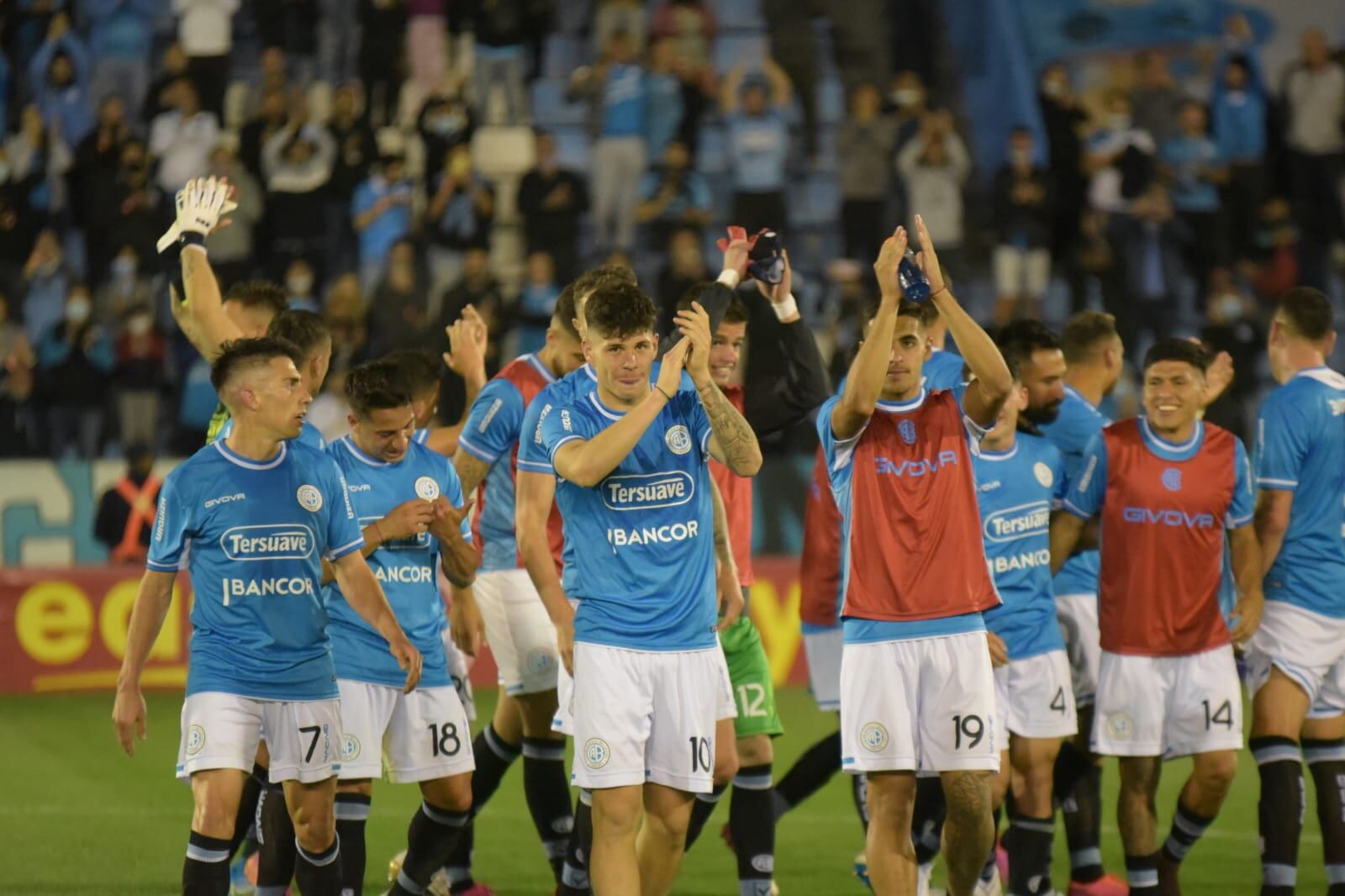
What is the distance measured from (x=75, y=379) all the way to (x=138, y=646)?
951cm

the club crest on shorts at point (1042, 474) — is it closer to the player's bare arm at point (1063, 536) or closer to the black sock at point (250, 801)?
the player's bare arm at point (1063, 536)

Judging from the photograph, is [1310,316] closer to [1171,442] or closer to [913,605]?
[1171,442]

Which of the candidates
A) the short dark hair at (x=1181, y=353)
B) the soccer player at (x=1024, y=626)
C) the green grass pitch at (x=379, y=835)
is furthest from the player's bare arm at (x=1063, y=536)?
the green grass pitch at (x=379, y=835)

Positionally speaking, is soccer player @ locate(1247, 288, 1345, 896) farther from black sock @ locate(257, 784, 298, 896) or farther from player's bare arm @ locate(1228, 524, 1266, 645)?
black sock @ locate(257, 784, 298, 896)

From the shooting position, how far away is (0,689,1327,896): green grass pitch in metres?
8.12

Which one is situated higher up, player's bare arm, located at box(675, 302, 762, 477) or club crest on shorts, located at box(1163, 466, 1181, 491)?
player's bare arm, located at box(675, 302, 762, 477)

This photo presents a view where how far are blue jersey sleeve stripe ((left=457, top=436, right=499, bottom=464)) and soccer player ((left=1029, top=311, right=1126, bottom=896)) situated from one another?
2.34m

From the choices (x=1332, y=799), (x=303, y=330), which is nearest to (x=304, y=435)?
(x=303, y=330)

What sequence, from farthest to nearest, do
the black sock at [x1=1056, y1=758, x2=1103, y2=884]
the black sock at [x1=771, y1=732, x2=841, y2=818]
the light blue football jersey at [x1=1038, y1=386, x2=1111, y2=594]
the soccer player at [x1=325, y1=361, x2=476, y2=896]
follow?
1. the black sock at [x1=771, y1=732, x2=841, y2=818]
2. the light blue football jersey at [x1=1038, y1=386, x2=1111, y2=594]
3. the black sock at [x1=1056, y1=758, x2=1103, y2=884]
4. the soccer player at [x1=325, y1=361, x2=476, y2=896]

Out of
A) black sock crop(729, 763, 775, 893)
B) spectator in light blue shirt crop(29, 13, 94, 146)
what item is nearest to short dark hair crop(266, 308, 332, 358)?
black sock crop(729, 763, 775, 893)

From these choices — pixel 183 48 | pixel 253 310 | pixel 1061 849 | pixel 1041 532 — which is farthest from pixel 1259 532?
pixel 183 48

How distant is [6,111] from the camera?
17234mm

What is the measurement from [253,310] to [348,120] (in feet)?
30.2

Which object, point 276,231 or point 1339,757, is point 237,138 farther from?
point 1339,757
